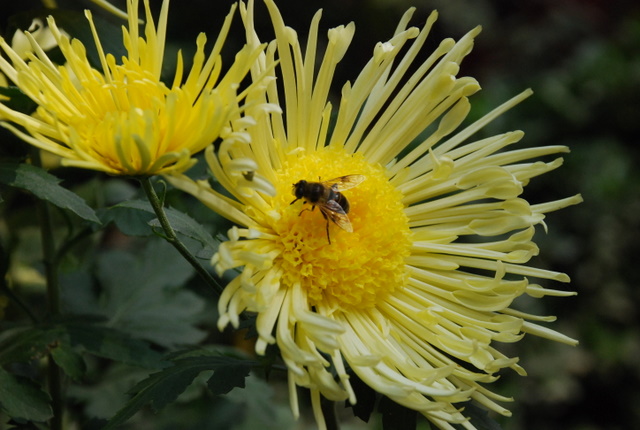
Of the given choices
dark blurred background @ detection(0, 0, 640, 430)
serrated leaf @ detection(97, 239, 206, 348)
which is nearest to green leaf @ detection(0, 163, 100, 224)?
serrated leaf @ detection(97, 239, 206, 348)

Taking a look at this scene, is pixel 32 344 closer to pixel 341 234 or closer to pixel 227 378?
pixel 227 378

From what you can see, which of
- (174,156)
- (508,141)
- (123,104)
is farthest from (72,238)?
(508,141)

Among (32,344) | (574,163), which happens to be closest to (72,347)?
(32,344)

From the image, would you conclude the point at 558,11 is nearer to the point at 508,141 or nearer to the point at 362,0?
the point at 362,0

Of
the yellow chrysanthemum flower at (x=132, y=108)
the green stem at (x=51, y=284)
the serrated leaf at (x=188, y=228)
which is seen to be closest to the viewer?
the yellow chrysanthemum flower at (x=132, y=108)

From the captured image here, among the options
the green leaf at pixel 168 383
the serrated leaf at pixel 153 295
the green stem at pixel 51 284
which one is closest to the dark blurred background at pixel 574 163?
the serrated leaf at pixel 153 295

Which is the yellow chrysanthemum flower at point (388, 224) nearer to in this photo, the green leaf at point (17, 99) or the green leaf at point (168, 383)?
the green leaf at point (168, 383)

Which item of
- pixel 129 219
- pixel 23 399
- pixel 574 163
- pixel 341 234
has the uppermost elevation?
pixel 574 163
